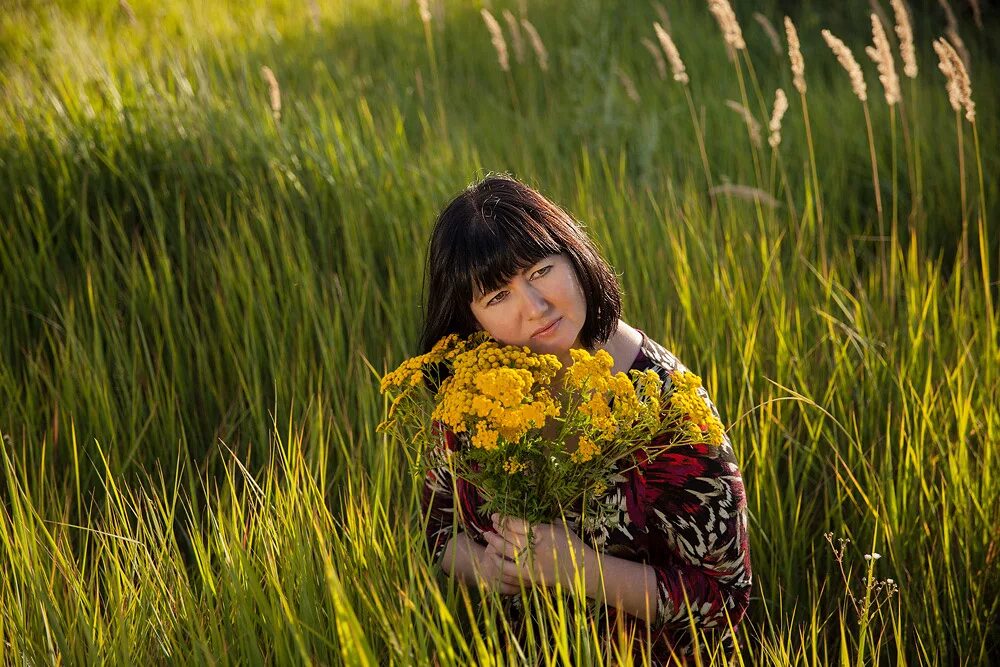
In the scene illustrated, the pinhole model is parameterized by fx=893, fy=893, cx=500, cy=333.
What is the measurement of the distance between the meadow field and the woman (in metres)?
0.12

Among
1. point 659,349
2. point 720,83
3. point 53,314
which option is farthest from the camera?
point 720,83

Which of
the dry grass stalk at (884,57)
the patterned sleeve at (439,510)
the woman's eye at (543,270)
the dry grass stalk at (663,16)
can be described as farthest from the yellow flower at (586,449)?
the dry grass stalk at (663,16)

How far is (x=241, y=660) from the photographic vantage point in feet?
4.80

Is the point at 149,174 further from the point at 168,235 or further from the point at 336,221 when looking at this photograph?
the point at 336,221

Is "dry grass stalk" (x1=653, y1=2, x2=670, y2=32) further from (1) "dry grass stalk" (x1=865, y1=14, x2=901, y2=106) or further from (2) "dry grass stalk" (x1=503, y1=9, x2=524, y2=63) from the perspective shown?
(1) "dry grass stalk" (x1=865, y1=14, x2=901, y2=106)

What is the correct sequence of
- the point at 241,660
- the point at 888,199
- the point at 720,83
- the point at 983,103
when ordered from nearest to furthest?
1. the point at 241,660
2. the point at 888,199
3. the point at 983,103
4. the point at 720,83

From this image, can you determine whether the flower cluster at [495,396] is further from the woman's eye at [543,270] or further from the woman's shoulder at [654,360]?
the woman's shoulder at [654,360]

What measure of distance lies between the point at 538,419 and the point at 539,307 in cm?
31

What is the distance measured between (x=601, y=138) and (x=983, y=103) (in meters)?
1.90

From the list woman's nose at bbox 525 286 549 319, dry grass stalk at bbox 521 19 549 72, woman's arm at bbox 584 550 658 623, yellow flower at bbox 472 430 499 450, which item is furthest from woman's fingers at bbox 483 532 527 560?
dry grass stalk at bbox 521 19 549 72

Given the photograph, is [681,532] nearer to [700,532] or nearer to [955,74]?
[700,532]

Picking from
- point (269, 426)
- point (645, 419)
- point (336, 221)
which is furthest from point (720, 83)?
point (645, 419)

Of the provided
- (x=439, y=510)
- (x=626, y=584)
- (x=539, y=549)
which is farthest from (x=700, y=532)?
(x=439, y=510)

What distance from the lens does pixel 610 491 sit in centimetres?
166
